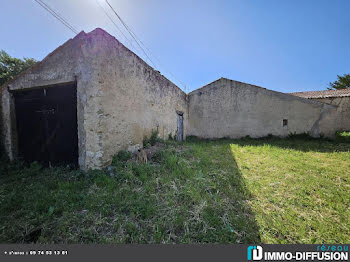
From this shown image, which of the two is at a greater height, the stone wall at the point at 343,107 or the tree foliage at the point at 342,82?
the tree foliage at the point at 342,82

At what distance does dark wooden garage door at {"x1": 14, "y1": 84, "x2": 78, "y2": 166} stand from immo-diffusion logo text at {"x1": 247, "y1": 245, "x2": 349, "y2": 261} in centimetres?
441

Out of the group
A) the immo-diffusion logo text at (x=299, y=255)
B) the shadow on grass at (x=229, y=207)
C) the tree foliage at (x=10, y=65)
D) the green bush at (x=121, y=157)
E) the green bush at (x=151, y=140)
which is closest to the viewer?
the immo-diffusion logo text at (x=299, y=255)

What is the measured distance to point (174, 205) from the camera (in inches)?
96.5

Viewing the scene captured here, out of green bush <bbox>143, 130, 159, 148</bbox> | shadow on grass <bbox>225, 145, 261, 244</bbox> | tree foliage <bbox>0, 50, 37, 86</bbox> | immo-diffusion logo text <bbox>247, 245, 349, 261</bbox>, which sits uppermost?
tree foliage <bbox>0, 50, 37, 86</bbox>

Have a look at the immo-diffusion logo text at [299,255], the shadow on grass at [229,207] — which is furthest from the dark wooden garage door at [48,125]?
the immo-diffusion logo text at [299,255]

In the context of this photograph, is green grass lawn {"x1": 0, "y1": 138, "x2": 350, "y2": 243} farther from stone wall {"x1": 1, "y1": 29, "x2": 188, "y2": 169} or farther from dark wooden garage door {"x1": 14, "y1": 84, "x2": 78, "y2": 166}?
stone wall {"x1": 1, "y1": 29, "x2": 188, "y2": 169}

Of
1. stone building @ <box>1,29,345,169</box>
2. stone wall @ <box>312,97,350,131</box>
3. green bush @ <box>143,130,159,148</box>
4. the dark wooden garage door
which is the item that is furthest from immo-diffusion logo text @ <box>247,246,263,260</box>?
stone wall @ <box>312,97,350,131</box>

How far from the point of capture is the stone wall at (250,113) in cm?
A: 858

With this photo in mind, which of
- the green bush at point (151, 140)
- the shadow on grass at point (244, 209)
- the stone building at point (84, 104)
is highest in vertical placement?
the stone building at point (84, 104)

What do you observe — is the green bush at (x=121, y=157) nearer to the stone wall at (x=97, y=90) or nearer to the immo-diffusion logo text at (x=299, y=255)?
the stone wall at (x=97, y=90)

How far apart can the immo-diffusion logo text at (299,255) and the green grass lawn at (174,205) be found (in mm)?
115

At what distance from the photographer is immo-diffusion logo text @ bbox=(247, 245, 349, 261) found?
164 centimetres

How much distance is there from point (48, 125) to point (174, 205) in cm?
458

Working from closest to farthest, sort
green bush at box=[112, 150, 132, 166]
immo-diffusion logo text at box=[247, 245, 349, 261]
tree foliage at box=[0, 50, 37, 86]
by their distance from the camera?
immo-diffusion logo text at box=[247, 245, 349, 261], green bush at box=[112, 150, 132, 166], tree foliage at box=[0, 50, 37, 86]
